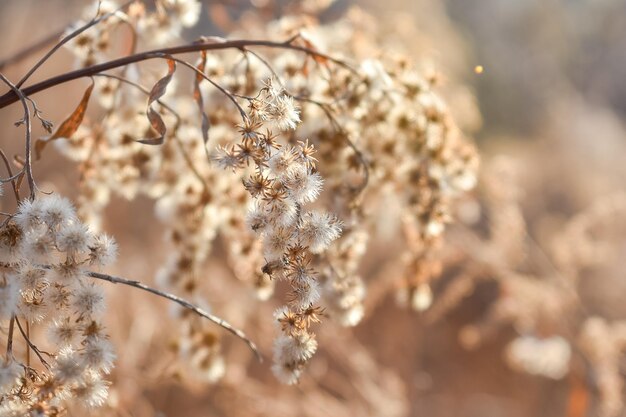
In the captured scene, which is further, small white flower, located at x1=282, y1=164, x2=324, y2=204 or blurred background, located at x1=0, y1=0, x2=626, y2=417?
blurred background, located at x1=0, y1=0, x2=626, y2=417

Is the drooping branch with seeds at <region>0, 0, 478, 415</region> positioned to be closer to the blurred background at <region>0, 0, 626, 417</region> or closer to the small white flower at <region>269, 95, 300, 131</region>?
the small white flower at <region>269, 95, 300, 131</region>

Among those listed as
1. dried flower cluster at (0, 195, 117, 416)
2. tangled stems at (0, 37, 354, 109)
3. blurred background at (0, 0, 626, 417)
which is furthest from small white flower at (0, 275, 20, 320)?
blurred background at (0, 0, 626, 417)

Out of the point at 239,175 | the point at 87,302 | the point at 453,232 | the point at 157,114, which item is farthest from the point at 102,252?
the point at 453,232

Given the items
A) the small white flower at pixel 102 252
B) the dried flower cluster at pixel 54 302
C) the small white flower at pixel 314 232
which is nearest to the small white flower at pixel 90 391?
the dried flower cluster at pixel 54 302

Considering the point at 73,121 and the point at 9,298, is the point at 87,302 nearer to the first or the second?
the point at 9,298

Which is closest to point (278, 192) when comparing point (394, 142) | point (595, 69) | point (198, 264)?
point (394, 142)

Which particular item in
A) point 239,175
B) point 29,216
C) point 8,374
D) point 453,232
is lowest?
point 8,374

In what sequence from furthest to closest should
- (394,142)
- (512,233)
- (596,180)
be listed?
(596,180) → (512,233) → (394,142)

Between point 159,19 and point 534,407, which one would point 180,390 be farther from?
point 159,19
